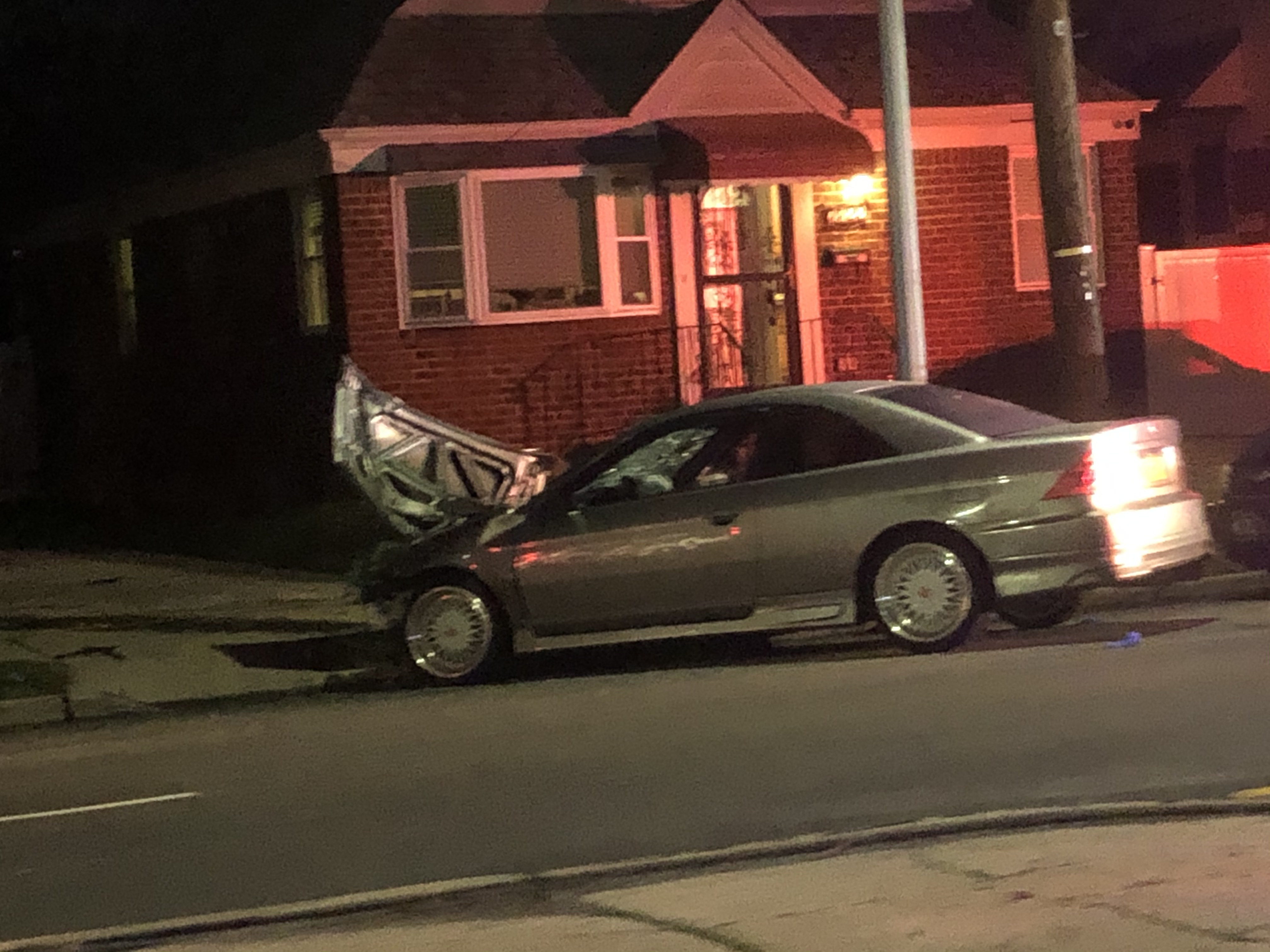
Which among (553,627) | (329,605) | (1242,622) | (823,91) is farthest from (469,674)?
(823,91)

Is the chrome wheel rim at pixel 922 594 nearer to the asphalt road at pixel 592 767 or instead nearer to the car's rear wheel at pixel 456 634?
the asphalt road at pixel 592 767

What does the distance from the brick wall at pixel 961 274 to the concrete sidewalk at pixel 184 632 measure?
6664mm

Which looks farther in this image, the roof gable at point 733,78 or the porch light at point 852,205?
the porch light at point 852,205

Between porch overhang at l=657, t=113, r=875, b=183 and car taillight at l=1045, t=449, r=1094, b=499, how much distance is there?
8.80 metres

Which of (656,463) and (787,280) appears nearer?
(656,463)

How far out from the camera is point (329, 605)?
581 inches

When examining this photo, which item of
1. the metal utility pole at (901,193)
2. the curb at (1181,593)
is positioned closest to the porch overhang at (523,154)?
the metal utility pole at (901,193)

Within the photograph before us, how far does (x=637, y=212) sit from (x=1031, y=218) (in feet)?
14.0

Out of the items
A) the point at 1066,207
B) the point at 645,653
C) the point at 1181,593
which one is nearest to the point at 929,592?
the point at 645,653

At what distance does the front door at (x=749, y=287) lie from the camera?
20391mm

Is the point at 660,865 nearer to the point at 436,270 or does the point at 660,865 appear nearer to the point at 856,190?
the point at 436,270

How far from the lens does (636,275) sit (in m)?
20.0

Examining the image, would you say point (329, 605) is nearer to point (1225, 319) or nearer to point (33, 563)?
point (33, 563)

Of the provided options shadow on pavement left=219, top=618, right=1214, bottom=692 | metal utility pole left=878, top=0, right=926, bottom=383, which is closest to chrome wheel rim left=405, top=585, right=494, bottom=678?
shadow on pavement left=219, top=618, right=1214, bottom=692
